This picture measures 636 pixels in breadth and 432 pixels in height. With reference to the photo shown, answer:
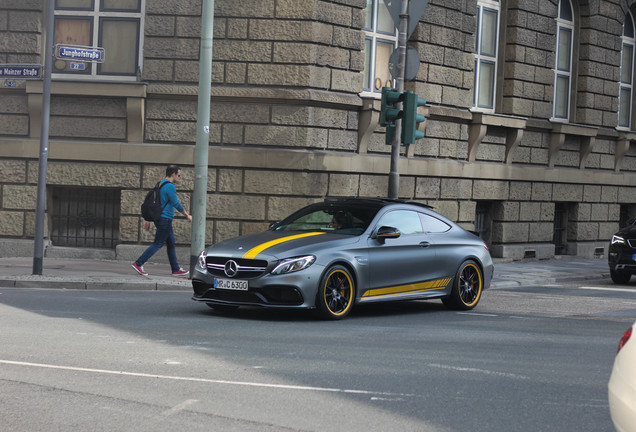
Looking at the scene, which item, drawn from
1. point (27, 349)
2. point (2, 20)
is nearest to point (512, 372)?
point (27, 349)

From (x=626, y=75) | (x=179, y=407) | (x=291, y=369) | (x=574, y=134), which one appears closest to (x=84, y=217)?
(x=291, y=369)

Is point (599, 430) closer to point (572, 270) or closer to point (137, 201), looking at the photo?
point (137, 201)

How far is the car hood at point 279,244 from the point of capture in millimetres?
10781

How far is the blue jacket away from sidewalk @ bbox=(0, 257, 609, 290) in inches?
37.5

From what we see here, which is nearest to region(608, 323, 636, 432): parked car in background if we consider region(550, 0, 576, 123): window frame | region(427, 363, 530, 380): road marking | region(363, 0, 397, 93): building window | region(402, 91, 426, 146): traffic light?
region(427, 363, 530, 380): road marking

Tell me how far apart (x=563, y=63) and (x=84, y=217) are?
12420 millimetres

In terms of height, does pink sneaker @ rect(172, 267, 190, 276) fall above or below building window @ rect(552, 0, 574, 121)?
below

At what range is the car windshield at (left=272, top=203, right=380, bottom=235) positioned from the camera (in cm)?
1180

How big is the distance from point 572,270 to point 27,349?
14666 mm

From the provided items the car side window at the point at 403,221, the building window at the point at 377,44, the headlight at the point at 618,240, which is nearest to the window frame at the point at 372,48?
the building window at the point at 377,44

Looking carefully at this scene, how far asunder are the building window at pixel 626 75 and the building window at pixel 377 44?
29.2 ft

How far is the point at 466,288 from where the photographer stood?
12906 millimetres

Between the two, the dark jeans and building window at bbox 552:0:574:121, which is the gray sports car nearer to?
the dark jeans

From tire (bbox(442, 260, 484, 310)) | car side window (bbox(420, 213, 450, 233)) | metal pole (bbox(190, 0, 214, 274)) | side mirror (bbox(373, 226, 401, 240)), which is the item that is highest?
metal pole (bbox(190, 0, 214, 274))
